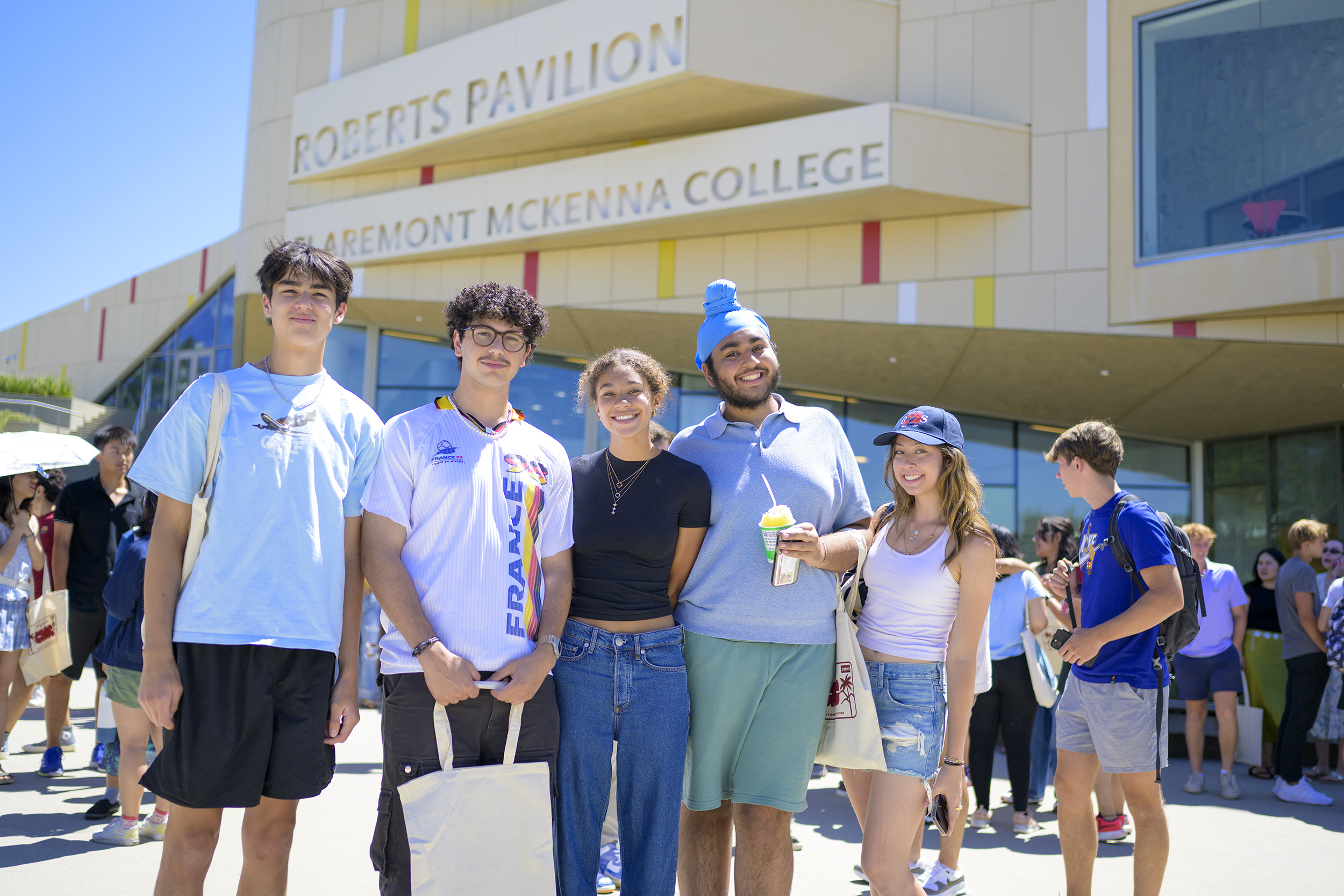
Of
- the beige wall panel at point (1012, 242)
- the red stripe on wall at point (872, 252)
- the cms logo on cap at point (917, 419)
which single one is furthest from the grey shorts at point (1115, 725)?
the red stripe on wall at point (872, 252)

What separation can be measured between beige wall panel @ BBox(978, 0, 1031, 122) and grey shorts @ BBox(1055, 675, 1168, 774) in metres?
8.29

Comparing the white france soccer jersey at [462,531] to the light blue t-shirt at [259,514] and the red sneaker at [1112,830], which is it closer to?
the light blue t-shirt at [259,514]

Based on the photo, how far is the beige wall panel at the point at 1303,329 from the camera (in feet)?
31.0

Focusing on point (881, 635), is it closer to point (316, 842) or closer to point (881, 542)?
point (881, 542)

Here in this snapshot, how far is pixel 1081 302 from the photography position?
10.1 m

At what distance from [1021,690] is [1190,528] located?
2462 millimetres

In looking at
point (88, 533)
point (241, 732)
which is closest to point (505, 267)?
point (88, 533)

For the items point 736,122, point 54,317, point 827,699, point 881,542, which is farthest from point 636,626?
point 54,317

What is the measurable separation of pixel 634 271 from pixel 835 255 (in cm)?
262

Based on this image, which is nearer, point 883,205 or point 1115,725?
point 1115,725

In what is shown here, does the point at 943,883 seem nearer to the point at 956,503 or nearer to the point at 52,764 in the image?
the point at 956,503

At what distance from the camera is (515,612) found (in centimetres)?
279

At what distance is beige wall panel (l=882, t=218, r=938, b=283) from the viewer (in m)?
10.7

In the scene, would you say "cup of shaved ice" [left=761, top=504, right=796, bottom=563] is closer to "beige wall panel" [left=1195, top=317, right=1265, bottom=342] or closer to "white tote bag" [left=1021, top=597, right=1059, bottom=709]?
"white tote bag" [left=1021, top=597, right=1059, bottom=709]
